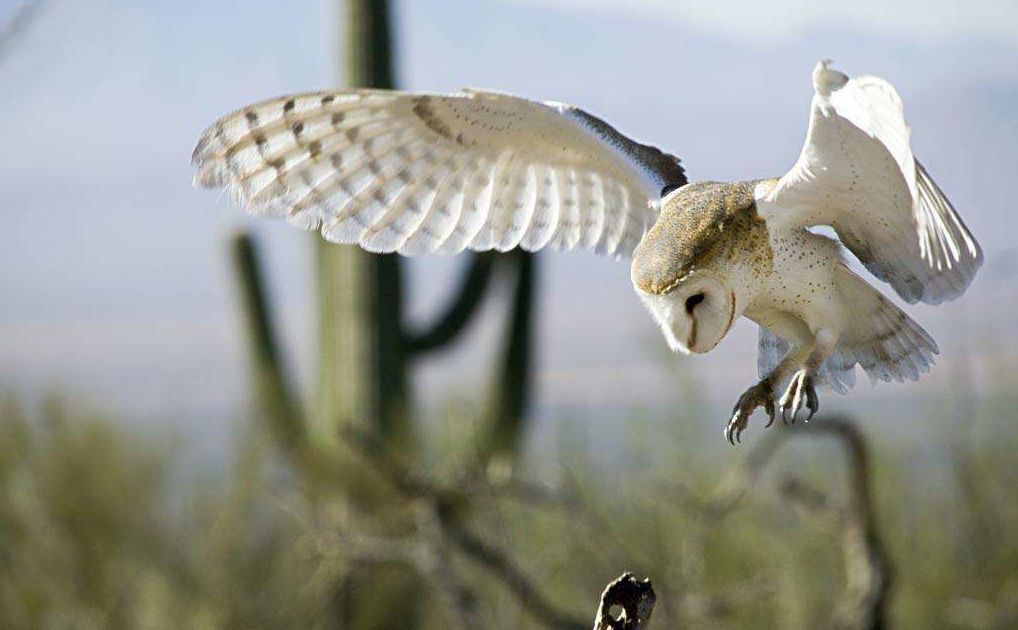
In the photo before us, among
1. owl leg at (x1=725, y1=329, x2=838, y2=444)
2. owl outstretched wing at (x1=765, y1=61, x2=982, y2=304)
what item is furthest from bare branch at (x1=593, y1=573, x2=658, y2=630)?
owl outstretched wing at (x1=765, y1=61, x2=982, y2=304)

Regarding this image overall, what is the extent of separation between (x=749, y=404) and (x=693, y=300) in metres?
0.25

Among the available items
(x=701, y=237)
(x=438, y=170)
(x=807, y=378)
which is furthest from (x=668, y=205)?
(x=438, y=170)

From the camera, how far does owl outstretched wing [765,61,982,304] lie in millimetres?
1205

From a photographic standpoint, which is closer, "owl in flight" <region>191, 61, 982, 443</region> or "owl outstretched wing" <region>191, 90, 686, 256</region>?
"owl in flight" <region>191, 61, 982, 443</region>

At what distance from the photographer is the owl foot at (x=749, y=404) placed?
1447 millimetres

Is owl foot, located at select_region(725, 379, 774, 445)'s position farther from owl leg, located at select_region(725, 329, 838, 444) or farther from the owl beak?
the owl beak

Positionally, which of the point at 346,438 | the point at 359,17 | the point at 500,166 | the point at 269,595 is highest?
the point at 500,166

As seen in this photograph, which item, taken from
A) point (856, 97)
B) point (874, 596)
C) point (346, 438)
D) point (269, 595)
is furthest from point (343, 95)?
point (269, 595)

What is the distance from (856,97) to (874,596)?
238 centimetres

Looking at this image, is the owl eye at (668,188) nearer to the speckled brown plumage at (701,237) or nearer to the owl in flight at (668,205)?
the owl in flight at (668,205)

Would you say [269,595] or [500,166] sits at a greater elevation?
[500,166]

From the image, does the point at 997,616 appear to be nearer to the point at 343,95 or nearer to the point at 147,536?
the point at 147,536

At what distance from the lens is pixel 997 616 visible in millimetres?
4938

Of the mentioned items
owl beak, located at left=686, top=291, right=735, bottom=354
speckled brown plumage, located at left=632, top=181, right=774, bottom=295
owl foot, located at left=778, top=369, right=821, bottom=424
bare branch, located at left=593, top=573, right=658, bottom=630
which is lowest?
bare branch, located at left=593, top=573, right=658, bottom=630
